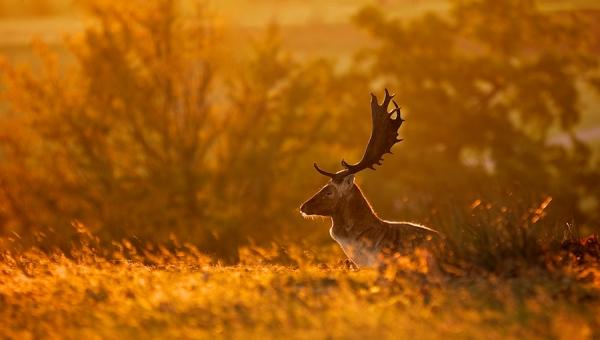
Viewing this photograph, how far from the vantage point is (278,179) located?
36938mm

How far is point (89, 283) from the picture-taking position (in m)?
9.45

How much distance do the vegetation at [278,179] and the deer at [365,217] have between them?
416 mm

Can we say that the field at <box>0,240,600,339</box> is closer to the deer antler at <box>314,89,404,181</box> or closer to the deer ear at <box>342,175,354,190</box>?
the deer ear at <box>342,175,354,190</box>

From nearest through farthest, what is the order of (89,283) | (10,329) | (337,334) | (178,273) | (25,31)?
1. (337,334)
2. (10,329)
3. (89,283)
4. (178,273)
5. (25,31)

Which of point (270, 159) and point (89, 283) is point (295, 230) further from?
point (89, 283)

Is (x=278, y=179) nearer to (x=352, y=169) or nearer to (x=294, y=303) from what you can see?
(x=352, y=169)

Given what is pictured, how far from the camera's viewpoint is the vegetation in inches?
322

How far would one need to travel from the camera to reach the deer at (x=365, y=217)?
10977 mm

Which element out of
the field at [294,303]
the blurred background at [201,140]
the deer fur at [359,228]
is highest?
the blurred background at [201,140]

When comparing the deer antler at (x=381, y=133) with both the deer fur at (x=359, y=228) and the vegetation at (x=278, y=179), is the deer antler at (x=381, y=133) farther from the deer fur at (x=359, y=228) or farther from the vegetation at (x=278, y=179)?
the vegetation at (x=278, y=179)

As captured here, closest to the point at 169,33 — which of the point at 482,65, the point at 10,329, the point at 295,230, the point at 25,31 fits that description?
the point at 295,230

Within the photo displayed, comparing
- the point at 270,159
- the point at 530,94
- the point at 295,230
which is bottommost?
the point at 295,230

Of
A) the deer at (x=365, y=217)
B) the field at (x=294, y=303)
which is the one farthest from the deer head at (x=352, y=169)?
the field at (x=294, y=303)

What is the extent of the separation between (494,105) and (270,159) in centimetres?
1514
